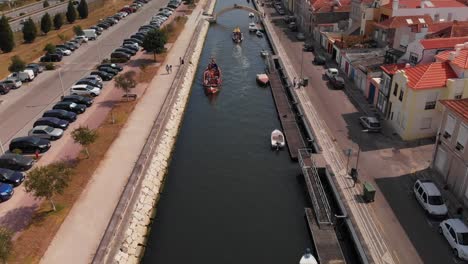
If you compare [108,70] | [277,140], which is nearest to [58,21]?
[108,70]

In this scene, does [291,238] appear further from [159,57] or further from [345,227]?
[159,57]

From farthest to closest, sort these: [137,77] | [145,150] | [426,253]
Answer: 1. [137,77]
2. [145,150]
3. [426,253]

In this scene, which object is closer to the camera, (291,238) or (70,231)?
(70,231)

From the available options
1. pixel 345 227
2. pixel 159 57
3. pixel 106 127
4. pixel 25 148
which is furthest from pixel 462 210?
pixel 159 57

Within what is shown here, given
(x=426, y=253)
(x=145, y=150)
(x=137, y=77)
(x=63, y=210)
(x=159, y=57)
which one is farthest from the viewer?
(x=159, y=57)

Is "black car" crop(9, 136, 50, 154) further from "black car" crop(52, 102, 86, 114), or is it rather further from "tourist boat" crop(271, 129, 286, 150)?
"tourist boat" crop(271, 129, 286, 150)

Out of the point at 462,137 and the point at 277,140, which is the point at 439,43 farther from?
the point at 277,140

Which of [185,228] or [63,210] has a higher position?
[63,210]
